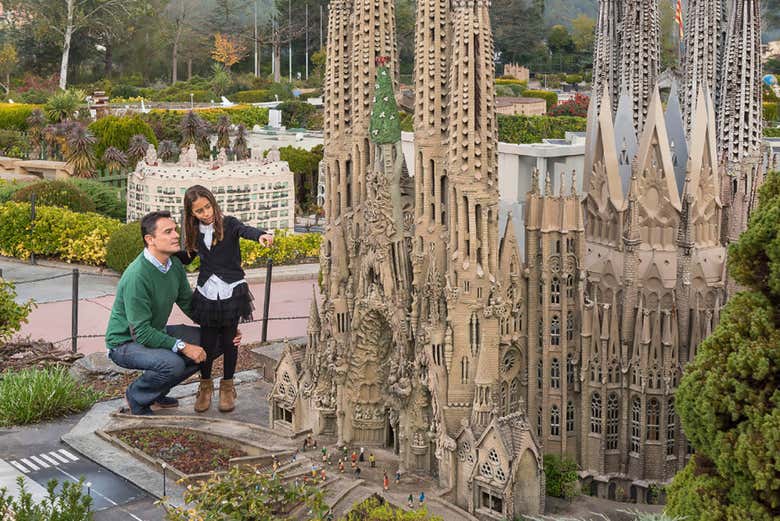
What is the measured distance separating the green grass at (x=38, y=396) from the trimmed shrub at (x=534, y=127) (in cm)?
3656

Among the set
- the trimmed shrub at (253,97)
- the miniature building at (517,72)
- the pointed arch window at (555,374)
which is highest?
the miniature building at (517,72)

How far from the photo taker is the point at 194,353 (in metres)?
25.2

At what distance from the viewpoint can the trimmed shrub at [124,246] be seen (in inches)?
1740

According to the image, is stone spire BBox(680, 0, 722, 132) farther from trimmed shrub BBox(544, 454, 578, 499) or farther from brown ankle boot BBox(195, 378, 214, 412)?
brown ankle boot BBox(195, 378, 214, 412)

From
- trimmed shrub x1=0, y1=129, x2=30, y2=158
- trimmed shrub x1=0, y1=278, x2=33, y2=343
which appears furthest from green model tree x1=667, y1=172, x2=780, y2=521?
trimmed shrub x1=0, y1=129, x2=30, y2=158

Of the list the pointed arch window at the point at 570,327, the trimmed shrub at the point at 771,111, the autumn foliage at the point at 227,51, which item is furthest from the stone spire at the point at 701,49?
the autumn foliage at the point at 227,51

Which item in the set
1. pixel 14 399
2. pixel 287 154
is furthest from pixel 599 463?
pixel 287 154

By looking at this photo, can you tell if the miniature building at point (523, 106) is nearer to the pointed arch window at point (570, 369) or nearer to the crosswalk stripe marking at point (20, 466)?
the pointed arch window at point (570, 369)

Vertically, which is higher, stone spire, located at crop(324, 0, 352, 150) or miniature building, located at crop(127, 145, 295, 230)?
stone spire, located at crop(324, 0, 352, 150)

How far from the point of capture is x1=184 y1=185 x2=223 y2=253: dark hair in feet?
81.2

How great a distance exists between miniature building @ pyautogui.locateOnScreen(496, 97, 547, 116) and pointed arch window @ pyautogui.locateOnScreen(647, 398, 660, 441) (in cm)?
5194

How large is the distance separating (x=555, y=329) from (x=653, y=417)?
2.68 meters

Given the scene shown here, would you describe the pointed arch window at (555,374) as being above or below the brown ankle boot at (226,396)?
above

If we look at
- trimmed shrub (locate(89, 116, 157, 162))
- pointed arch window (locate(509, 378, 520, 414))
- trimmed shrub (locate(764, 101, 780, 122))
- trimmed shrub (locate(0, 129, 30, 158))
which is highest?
trimmed shrub (locate(764, 101, 780, 122))
